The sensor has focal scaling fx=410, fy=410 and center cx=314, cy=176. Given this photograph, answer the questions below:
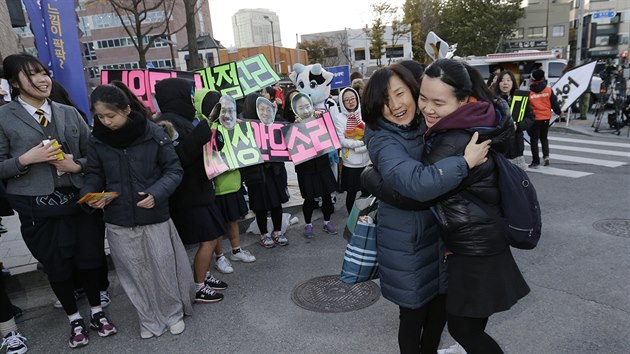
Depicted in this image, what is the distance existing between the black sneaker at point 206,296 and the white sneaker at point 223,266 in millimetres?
515

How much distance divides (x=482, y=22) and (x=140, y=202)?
136ft

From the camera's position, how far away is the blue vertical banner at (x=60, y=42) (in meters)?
5.16

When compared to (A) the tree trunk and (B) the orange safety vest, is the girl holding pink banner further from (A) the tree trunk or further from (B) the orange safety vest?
(A) the tree trunk

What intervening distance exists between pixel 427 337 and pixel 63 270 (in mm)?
2600

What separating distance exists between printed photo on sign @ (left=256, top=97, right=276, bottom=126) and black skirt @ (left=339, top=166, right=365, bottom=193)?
1.10 m

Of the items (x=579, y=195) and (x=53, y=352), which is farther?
(x=579, y=195)

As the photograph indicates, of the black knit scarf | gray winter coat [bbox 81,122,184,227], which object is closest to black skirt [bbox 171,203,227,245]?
gray winter coat [bbox 81,122,184,227]

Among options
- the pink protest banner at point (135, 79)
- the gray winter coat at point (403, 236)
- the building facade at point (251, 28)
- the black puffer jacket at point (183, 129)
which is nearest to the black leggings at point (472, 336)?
the gray winter coat at point (403, 236)

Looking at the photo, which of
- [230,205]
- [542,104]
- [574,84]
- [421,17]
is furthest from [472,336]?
[421,17]

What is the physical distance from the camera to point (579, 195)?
19.4 ft

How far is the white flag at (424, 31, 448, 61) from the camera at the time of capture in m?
3.10

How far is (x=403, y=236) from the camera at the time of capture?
2.06 metres

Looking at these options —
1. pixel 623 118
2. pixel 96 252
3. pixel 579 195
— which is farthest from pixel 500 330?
pixel 623 118

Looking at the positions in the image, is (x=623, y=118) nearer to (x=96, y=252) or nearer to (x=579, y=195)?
(x=579, y=195)
